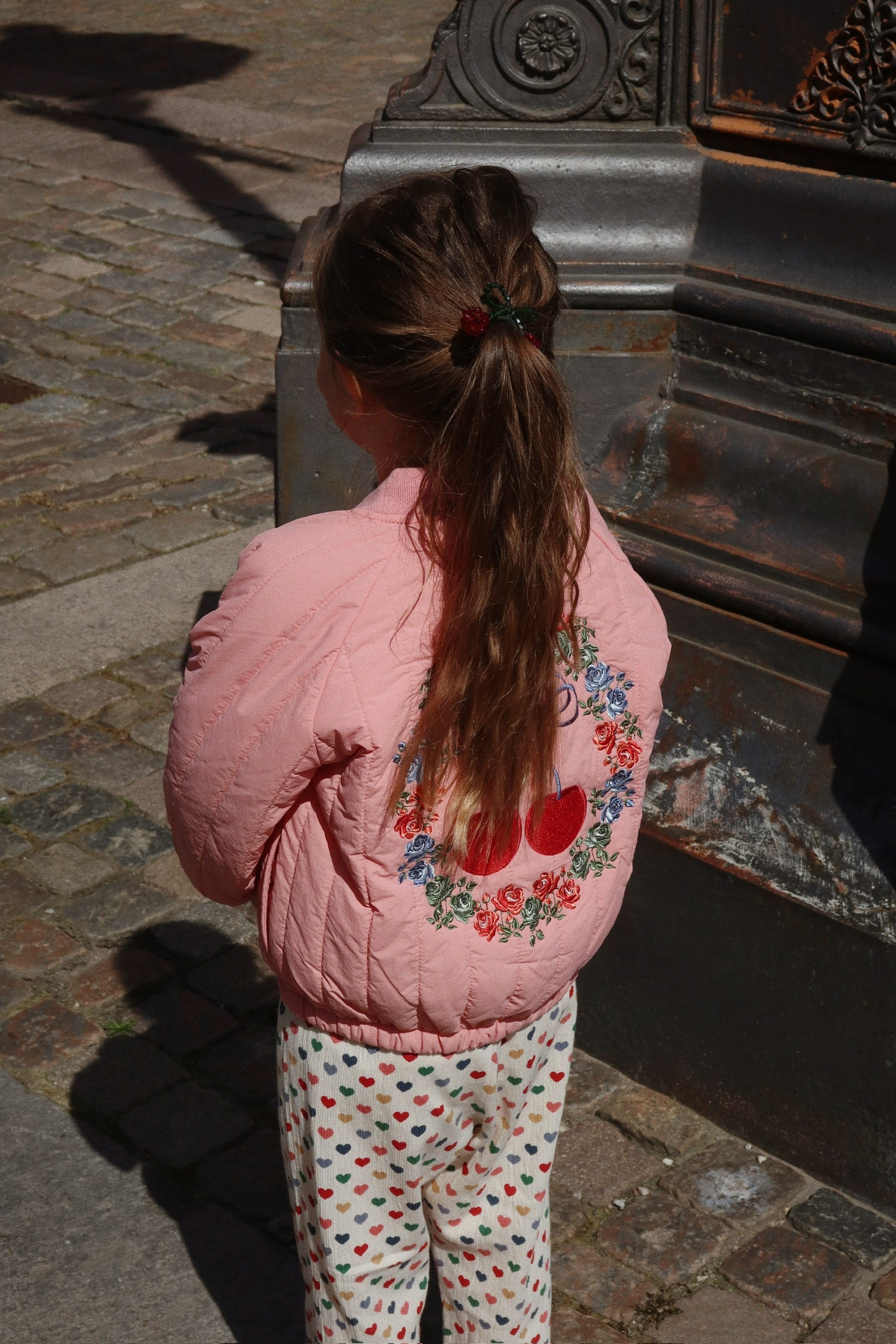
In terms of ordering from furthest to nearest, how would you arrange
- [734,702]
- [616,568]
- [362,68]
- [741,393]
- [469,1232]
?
[362,68] → [741,393] → [734,702] → [469,1232] → [616,568]

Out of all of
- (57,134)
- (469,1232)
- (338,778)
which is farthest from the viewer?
(57,134)

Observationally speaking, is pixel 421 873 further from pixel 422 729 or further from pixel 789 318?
pixel 789 318

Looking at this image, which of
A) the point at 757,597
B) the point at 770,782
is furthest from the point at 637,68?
the point at 770,782

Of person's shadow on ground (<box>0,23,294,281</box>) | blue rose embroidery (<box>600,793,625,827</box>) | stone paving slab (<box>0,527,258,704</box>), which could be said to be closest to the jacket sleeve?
blue rose embroidery (<box>600,793,625,827</box>)

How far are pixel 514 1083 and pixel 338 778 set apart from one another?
511 mm

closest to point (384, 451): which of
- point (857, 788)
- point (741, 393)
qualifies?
point (857, 788)

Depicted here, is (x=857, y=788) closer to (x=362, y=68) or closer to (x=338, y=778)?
(x=338, y=778)

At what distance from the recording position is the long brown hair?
1609mm

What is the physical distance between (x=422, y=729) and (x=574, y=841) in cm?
29

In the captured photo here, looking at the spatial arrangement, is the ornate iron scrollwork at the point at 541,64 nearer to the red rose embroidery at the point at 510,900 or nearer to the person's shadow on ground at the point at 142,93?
the red rose embroidery at the point at 510,900

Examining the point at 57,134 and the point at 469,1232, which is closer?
the point at 469,1232

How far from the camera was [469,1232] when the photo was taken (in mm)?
2033

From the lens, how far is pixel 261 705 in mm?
1671

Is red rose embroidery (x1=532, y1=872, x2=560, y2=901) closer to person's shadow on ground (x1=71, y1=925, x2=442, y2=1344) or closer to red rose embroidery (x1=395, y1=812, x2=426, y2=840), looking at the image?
red rose embroidery (x1=395, y1=812, x2=426, y2=840)
